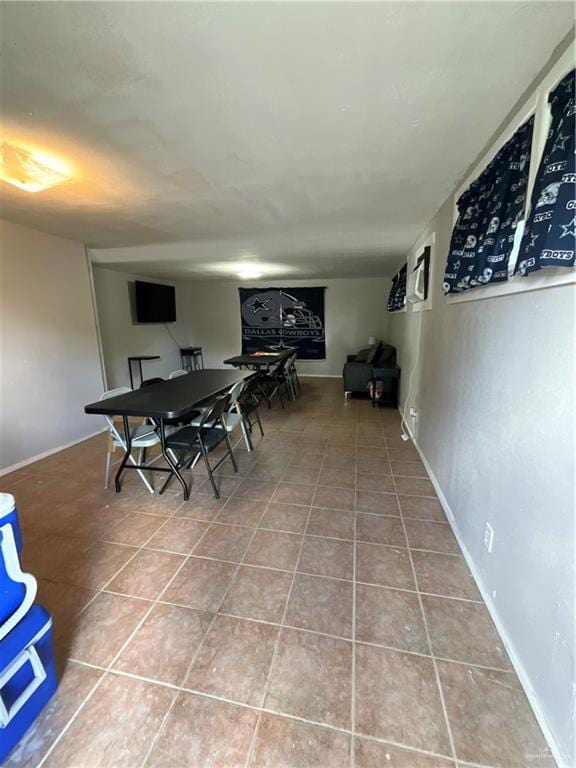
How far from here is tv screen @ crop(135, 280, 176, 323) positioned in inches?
228

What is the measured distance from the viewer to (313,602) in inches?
60.6

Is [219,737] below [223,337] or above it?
below

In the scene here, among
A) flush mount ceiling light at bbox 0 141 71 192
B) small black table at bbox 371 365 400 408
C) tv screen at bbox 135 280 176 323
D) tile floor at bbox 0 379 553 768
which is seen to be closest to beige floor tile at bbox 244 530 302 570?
tile floor at bbox 0 379 553 768

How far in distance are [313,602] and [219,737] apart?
24.1 inches

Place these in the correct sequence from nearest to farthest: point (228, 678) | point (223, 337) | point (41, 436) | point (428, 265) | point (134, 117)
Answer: point (228, 678)
point (134, 117)
point (428, 265)
point (41, 436)
point (223, 337)

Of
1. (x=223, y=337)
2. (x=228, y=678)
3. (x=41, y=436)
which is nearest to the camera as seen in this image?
(x=228, y=678)

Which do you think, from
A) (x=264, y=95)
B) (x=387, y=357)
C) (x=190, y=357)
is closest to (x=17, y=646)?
(x=264, y=95)

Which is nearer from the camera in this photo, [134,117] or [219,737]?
[219,737]

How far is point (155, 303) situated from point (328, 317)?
11.6ft

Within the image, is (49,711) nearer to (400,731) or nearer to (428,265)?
(400,731)

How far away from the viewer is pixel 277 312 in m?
7.10

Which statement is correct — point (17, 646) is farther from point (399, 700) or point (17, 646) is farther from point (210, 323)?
point (210, 323)

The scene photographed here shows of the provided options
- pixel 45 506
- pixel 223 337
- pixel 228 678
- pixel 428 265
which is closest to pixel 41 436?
pixel 45 506

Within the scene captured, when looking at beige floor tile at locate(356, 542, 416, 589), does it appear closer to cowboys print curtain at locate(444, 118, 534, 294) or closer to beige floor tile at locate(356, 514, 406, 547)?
beige floor tile at locate(356, 514, 406, 547)
